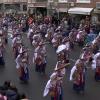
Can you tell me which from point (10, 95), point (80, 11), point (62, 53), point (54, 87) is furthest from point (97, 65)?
point (80, 11)

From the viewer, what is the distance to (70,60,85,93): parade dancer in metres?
16.3

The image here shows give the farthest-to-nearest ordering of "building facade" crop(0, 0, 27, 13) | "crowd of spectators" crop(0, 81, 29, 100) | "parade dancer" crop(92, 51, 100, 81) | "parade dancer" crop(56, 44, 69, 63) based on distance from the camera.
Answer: "building facade" crop(0, 0, 27, 13), "parade dancer" crop(56, 44, 69, 63), "parade dancer" crop(92, 51, 100, 81), "crowd of spectators" crop(0, 81, 29, 100)

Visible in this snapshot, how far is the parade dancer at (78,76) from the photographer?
16266 millimetres

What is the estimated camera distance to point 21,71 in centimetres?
1838

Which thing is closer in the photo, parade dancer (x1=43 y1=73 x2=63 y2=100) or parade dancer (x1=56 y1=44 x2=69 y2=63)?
parade dancer (x1=43 y1=73 x2=63 y2=100)

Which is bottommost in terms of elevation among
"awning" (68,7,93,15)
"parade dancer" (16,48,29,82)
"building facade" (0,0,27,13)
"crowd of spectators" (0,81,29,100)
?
"building facade" (0,0,27,13)

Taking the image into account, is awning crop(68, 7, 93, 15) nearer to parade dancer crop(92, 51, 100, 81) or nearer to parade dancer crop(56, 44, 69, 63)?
parade dancer crop(56, 44, 69, 63)

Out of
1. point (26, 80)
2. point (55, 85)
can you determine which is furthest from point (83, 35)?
point (55, 85)

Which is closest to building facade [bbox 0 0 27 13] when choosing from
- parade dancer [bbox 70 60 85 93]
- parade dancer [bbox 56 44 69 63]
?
parade dancer [bbox 56 44 69 63]

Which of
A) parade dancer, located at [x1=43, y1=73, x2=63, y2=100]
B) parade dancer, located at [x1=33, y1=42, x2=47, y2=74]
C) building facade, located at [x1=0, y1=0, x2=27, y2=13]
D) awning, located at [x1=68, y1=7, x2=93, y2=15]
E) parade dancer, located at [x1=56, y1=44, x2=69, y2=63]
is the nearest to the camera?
parade dancer, located at [x1=43, y1=73, x2=63, y2=100]

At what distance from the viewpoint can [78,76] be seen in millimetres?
16359

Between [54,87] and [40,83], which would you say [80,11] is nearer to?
[40,83]

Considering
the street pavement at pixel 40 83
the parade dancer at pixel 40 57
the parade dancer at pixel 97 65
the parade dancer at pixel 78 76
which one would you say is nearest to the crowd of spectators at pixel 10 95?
the street pavement at pixel 40 83

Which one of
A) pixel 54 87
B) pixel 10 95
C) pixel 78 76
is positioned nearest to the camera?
pixel 10 95
